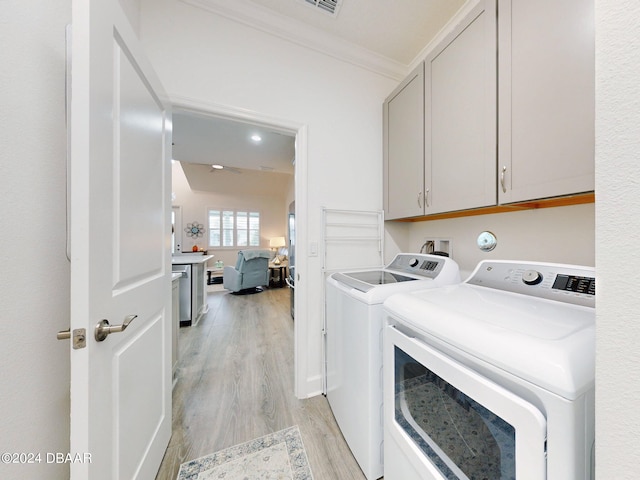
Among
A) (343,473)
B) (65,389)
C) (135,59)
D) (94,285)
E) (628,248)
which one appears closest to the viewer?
(628,248)

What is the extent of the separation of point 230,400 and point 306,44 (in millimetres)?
2728

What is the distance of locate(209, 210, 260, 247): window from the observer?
23.3 feet

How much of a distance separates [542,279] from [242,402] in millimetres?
1935

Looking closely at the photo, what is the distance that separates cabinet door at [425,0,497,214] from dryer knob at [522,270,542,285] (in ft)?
1.19

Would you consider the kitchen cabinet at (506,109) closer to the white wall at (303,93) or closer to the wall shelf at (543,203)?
the wall shelf at (543,203)

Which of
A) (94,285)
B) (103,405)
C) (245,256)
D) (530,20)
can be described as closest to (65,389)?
(103,405)

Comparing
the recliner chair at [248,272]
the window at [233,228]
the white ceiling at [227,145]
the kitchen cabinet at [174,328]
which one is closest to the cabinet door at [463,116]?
the white ceiling at [227,145]

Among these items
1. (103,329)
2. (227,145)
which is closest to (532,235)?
(103,329)

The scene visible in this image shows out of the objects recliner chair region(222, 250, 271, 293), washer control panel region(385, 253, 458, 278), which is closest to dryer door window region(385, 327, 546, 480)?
washer control panel region(385, 253, 458, 278)

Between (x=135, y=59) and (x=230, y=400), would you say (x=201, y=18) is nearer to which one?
(x=135, y=59)

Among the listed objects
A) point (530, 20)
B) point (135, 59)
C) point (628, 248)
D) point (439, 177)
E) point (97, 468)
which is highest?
point (530, 20)

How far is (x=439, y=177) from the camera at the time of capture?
1385mm

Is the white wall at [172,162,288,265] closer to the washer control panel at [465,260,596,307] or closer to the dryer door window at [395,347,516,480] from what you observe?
the washer control panel at [465,260,596,307]

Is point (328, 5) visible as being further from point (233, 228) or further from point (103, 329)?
point (233, 228)
